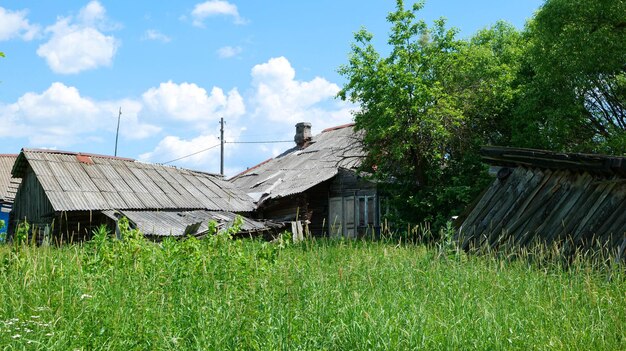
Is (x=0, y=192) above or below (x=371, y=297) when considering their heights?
above

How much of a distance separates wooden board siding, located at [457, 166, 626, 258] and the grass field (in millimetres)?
1969

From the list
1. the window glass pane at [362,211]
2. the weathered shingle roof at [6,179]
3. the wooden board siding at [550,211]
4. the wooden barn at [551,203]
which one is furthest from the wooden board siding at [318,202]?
the weathered shingle roof at [6,179]

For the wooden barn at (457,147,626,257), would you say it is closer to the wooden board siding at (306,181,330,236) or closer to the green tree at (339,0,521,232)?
the green tree at (339,0,521,232)

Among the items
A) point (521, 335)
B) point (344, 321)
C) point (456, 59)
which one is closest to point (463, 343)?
point (521, 335)

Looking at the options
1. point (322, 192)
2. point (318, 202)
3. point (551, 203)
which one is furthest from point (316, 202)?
point (551, 203)

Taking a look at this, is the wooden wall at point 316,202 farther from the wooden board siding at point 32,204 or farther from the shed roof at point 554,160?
the shed roof at point 554,160

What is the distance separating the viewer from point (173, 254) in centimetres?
643

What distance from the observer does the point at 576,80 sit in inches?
671

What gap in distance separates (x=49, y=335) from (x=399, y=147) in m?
15.0

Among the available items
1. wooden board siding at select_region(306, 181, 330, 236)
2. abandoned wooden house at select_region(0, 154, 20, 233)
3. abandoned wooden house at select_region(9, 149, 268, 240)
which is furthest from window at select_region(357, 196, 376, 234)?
abandoned wooden house at select_region(0, 154, 20, 233)

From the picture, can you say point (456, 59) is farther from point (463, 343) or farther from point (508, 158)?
point (463, 343)

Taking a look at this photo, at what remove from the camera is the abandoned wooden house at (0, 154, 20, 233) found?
2970 cm

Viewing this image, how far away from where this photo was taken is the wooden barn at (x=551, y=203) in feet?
27.2

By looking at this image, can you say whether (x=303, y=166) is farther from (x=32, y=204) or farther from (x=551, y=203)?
(x=551, y=203)
